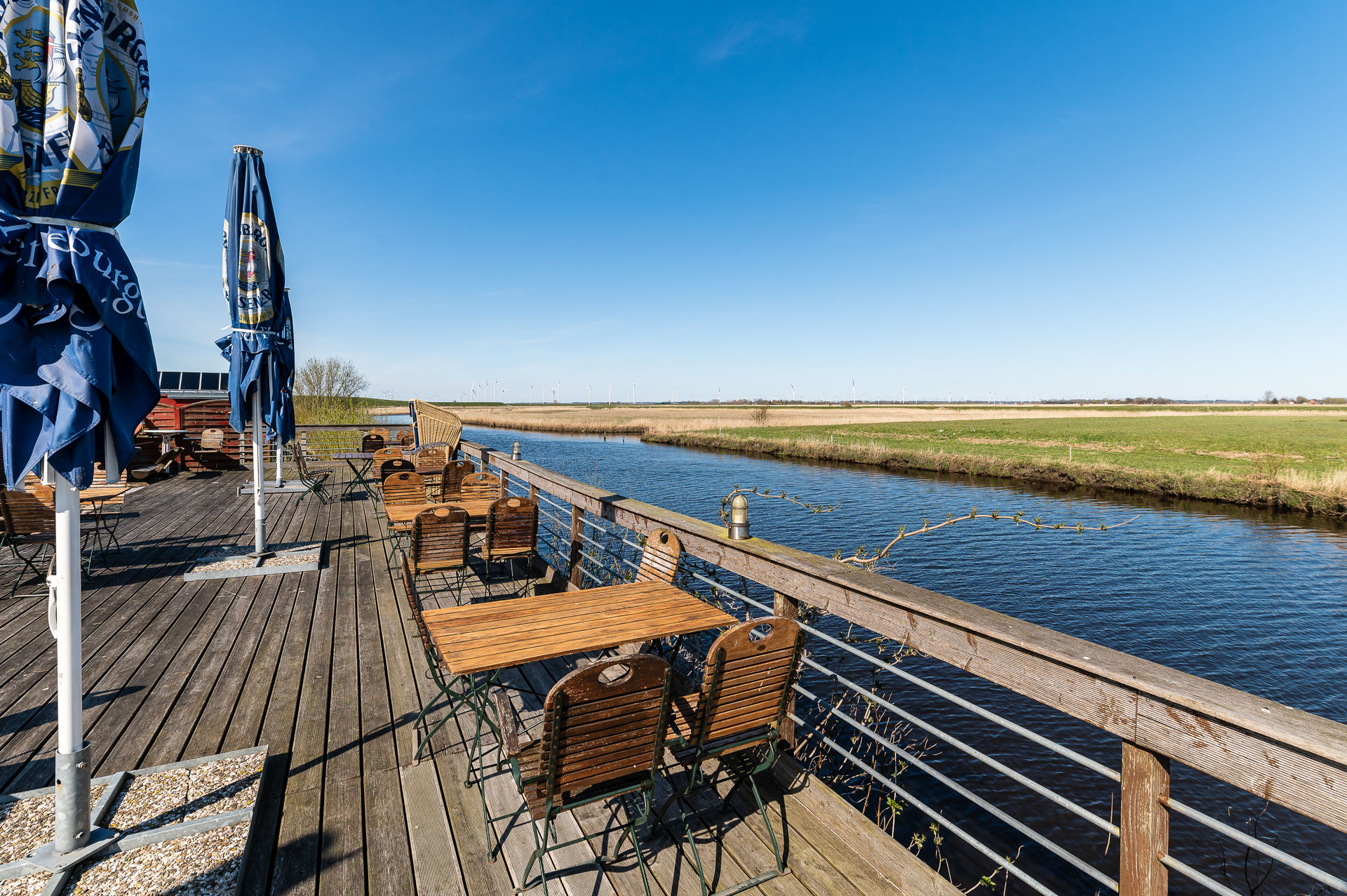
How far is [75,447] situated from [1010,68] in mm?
22508

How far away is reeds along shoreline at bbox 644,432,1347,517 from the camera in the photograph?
647 inches

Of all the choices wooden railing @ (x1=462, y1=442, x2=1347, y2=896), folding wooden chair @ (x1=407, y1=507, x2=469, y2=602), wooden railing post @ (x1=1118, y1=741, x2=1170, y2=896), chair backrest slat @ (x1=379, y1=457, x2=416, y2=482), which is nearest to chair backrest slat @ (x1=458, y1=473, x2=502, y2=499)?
chair backrest slat @ (x1=379, y1=457, x2=416, y2=482)

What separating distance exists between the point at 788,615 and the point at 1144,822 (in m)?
1.39

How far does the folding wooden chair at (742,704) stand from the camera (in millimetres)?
1990

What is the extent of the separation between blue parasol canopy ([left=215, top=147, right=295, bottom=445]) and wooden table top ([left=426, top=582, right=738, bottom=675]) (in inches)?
149

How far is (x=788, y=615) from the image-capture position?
267 cm

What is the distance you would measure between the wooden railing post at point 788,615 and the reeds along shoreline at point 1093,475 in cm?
2156

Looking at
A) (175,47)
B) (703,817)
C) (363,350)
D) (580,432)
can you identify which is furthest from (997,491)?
(580,432)

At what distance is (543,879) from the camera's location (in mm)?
1848

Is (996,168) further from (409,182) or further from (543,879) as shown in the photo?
(543,879)

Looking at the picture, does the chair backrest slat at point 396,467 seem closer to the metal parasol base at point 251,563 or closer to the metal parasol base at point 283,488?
the metal parasol base at point 251,563

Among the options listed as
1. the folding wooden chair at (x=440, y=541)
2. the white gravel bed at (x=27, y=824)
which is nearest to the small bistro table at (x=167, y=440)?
the folding wooden chair at (x=440, y=541)

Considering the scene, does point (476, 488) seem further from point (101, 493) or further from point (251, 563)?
point (101, 493)

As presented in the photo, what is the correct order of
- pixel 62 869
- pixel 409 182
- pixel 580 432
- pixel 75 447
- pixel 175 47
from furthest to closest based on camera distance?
pixel 580 432
pixel 409 182
pixel 175 47
pixel 62 869
pixel 75 447
